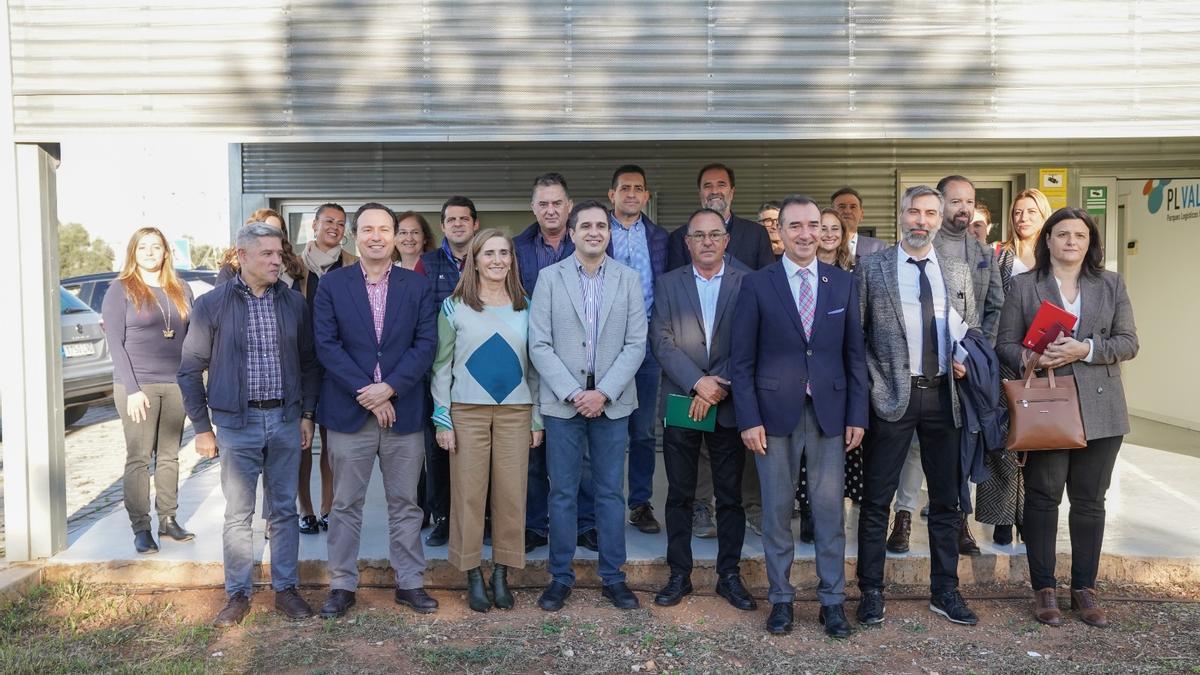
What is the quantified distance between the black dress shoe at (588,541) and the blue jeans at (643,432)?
420 millimetres

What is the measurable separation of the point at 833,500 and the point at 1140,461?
449cm

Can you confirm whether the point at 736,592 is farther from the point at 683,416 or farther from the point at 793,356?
the point at 793,356

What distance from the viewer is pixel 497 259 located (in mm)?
4316

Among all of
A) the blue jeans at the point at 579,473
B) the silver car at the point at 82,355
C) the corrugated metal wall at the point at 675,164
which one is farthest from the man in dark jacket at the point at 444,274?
the silver car at the point at 82,355


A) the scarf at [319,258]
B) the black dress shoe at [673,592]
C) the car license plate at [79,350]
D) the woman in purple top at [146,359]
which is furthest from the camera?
the car license plate at [79,350]

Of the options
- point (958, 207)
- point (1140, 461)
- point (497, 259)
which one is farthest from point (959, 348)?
point (1140, 461)

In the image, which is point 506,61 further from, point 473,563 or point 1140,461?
point 1140,461

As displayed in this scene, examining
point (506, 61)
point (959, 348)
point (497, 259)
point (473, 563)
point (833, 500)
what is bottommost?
point (473, 563)

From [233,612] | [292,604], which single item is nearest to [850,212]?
[292,604]

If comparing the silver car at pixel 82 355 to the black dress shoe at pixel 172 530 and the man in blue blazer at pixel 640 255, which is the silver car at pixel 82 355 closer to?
the black dress shoe at pixel 172 530

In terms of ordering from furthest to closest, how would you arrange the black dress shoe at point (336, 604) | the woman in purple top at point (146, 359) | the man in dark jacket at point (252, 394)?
1. the woman in purple top at point (146, 359)
2. the black dress shoe at point (336, 604)
3. the man in dark jacket at point (252, 394)

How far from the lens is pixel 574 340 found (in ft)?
14.3

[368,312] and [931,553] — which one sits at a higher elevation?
[368,312]

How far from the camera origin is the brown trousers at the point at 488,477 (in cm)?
439
